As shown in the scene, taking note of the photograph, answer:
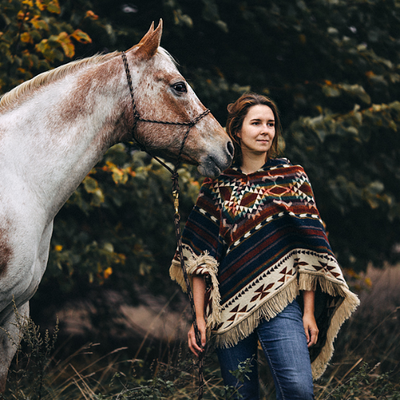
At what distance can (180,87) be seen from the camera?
77.4 inches

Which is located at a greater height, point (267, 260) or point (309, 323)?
point (267, 260)

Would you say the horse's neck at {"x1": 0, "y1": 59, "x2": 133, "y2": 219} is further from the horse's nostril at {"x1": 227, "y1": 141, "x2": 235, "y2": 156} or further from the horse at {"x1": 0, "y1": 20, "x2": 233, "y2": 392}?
the horse's nostril at {"x1": 227, "y1": 141, "x2": 235, "y2": 156}

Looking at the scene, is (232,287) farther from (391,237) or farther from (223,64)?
(391,237)

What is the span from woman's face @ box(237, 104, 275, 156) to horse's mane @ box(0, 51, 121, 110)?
743mm

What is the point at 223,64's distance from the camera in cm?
402

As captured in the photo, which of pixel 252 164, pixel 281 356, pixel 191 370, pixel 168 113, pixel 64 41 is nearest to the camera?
pixel 281 356

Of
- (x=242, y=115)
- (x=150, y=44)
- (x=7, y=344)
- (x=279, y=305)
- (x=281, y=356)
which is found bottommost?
(x=7, y=344)

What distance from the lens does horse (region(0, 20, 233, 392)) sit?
5.71 ft

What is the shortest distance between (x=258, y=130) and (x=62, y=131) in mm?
945

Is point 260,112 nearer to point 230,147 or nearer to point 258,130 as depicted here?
point 258,130

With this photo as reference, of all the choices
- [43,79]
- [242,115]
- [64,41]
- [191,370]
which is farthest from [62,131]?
[191,370]

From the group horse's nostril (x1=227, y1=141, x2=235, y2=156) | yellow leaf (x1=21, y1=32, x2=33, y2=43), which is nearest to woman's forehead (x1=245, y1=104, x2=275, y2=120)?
horse's nostril (x1=227, y1=141, x2=235, y2=156)

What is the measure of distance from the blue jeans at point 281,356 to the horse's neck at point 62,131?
1.12 metres

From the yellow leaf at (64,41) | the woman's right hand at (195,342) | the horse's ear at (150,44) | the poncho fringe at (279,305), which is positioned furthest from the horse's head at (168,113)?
the yellow leaf at (64,41)
